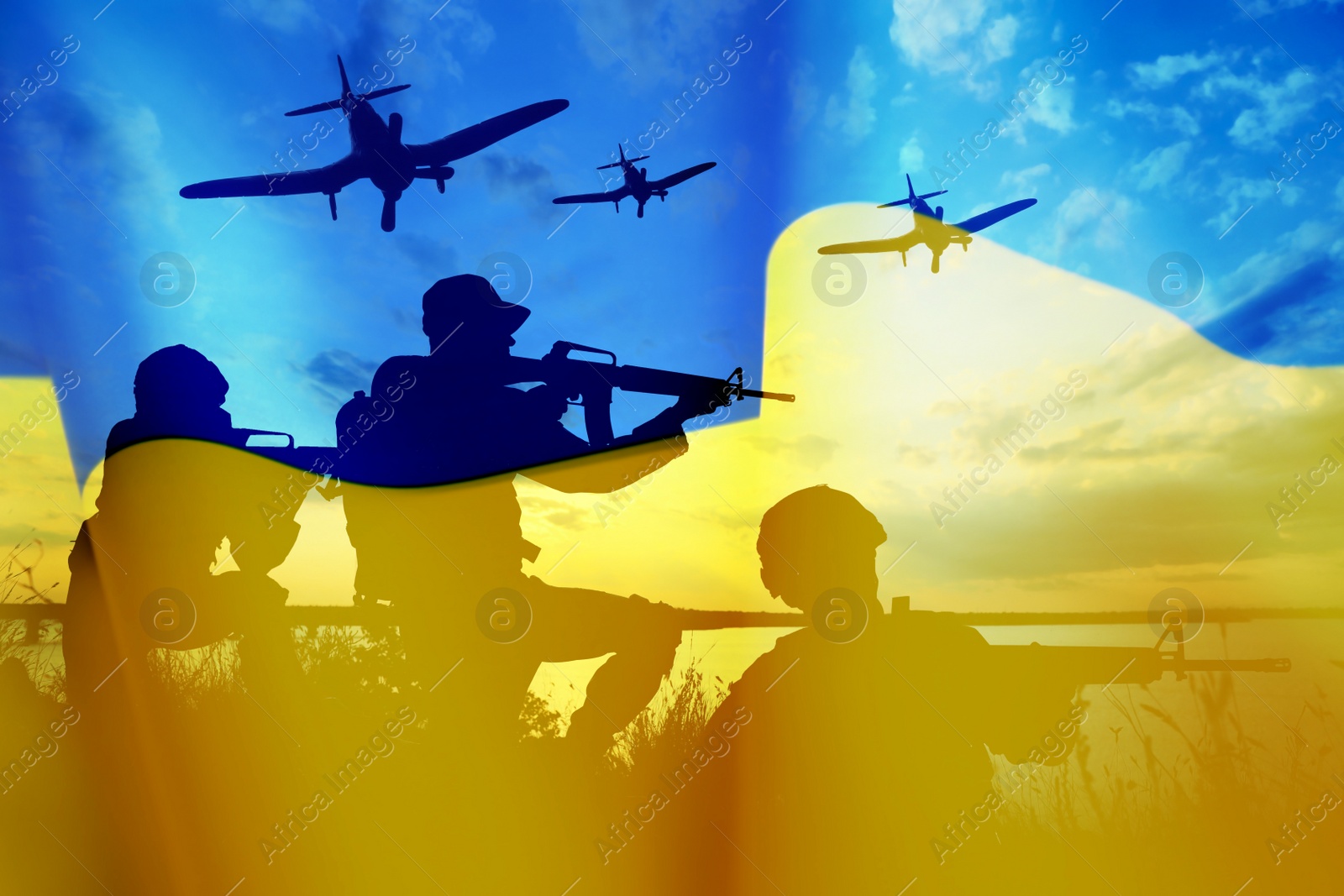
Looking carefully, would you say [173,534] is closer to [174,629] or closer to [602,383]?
[174,629]

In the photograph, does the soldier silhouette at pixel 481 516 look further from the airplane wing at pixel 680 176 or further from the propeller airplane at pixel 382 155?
the airplane wing at pixel 680 176

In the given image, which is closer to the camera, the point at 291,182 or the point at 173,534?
the point at 173,534

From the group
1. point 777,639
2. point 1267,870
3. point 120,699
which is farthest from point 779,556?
point 120,699

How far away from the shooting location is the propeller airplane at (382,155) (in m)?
3.44

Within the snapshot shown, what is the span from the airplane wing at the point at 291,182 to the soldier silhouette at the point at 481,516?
73 centimetres

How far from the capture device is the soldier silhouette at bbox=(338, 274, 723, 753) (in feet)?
10.9

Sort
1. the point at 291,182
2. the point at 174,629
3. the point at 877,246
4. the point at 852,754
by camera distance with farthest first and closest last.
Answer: the point at 877,246
the point at 291,182
the point at 852,754
the point at 174,629

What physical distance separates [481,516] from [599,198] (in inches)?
74.1

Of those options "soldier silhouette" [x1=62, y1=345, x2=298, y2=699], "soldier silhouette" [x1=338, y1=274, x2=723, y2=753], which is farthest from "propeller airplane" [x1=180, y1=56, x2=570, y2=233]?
"soldier silhouette" [x1=62, y1=345, x2=298, y2=699]

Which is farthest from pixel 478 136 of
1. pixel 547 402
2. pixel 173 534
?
pixel 173 534

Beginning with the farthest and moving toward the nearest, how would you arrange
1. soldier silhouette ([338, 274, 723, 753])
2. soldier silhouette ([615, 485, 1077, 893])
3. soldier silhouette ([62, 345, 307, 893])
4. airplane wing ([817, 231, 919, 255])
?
airplane wing ([817, 231, 919, 255]), soldier silhouette ([338, 274, 723, 753]), soldier silhouette ([615, 485, 1077, 893]), soldier silhouette ([62, 345, 307, 893])

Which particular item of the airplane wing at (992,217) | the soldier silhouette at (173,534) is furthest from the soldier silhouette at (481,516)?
the airplane wing at (992,217)

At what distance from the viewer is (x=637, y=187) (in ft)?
11.9

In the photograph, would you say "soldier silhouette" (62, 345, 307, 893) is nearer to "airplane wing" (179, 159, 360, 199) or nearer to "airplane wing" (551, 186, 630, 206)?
"airplane wing" (179, 159, 360, 199)
